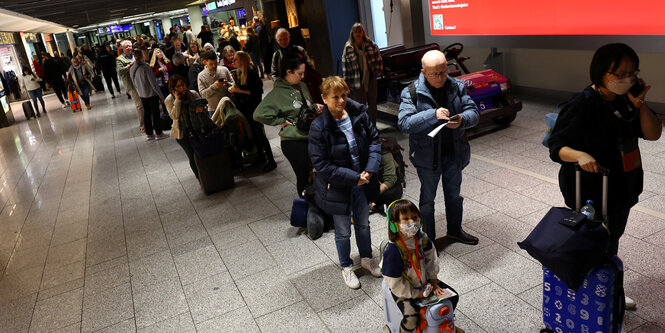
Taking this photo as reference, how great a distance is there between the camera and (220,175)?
6.89 metres

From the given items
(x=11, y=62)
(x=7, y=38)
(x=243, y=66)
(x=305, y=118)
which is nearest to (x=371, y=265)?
(x=305, y=118)

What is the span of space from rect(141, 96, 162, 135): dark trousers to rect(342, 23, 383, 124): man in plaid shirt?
506 centimetres

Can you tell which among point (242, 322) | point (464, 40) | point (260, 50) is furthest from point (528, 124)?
point (260, 50)

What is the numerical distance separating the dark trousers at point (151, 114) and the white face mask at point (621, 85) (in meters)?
9.72

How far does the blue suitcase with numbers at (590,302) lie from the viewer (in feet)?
8.63

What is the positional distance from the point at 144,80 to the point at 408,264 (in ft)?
28.8

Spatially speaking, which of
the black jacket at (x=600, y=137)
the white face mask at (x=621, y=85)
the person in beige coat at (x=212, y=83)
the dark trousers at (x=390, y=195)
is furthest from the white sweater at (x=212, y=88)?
the white face mask at (x=621, y=85)

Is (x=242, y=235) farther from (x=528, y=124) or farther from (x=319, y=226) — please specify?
(x=528, y=124)

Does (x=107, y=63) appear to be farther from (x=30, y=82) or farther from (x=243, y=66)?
(x=243, y=66)

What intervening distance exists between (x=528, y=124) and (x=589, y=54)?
182 cm

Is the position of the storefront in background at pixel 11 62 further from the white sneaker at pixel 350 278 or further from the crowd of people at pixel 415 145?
the white sneaker at pixel 350 278

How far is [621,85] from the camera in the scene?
2.65 m

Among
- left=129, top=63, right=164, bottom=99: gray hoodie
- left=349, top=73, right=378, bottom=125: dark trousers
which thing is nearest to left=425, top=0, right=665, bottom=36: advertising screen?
left=349, top=73, right=378, bottom=125: dark trousers

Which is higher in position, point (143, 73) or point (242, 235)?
point (143, 73)
